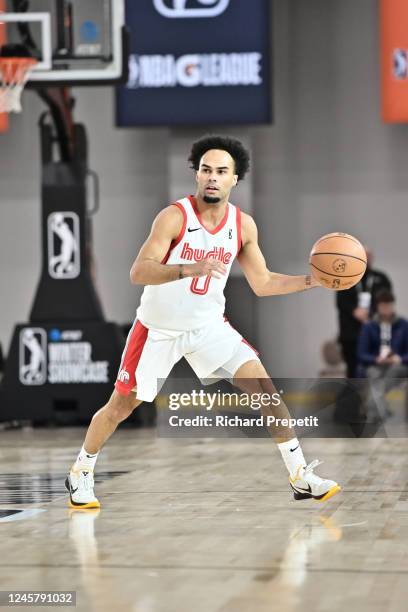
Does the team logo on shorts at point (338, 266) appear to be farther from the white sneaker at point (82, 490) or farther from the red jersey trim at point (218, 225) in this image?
the white sneaker at point (82, 490)

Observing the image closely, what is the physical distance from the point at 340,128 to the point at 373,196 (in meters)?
0.90

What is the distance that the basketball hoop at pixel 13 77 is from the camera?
33.0ft

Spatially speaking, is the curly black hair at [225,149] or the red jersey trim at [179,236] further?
the curly black hair at [225,149]

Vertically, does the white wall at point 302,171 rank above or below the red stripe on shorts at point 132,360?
above

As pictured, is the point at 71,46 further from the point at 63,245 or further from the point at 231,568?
the point at 231,568

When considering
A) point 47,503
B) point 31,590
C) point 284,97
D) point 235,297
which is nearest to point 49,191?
point 235,297

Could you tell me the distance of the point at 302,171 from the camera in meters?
14.2

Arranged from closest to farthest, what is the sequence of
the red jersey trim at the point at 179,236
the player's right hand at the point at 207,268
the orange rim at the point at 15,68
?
the player's right hand at the point at 207,268 → the red jersey trim at the point at 179,236 → the orange rim at the point at 15,68

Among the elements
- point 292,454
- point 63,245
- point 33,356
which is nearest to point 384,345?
point 63,245

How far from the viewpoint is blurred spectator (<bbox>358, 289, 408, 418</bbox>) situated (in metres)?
11.6

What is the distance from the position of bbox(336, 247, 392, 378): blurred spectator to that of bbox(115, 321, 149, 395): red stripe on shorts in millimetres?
6878

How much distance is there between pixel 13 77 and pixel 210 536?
6164 millimetres

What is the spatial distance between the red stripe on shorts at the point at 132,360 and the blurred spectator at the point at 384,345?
20.2 ft

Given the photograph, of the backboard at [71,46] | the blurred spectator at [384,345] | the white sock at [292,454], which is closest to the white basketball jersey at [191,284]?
the white sock at [292,454]
